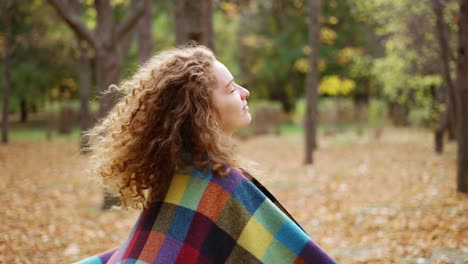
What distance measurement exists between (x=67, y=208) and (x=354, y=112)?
59.5ft

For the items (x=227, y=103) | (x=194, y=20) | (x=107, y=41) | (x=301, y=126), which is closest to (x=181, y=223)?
(x=227, y=103)

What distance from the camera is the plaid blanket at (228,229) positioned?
2.28 m

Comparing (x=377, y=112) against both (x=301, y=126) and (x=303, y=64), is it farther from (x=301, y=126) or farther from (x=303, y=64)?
(x=303, y=64)

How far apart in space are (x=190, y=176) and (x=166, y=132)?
23cm

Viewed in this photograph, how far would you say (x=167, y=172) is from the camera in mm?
2471

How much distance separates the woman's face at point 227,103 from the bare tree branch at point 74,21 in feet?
19.2

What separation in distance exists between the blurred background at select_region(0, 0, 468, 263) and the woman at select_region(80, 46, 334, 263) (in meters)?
0.48

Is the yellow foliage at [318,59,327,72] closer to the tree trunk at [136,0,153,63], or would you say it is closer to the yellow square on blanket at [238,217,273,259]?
the tree trunk at [136,0,153,63]

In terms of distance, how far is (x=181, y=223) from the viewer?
234 cm

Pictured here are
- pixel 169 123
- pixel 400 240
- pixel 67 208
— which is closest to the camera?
pixel 169 123

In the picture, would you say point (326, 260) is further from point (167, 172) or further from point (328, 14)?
point (328, 14)

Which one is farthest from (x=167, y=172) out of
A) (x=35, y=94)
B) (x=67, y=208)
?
(x=35, y=94)

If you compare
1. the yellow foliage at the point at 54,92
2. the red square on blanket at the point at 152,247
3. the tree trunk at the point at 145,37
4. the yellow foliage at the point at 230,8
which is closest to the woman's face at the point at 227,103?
the red square on blanket at the point at 152,247

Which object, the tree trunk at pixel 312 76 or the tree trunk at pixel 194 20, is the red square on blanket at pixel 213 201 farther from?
the tree trunk at pixel 312 76
